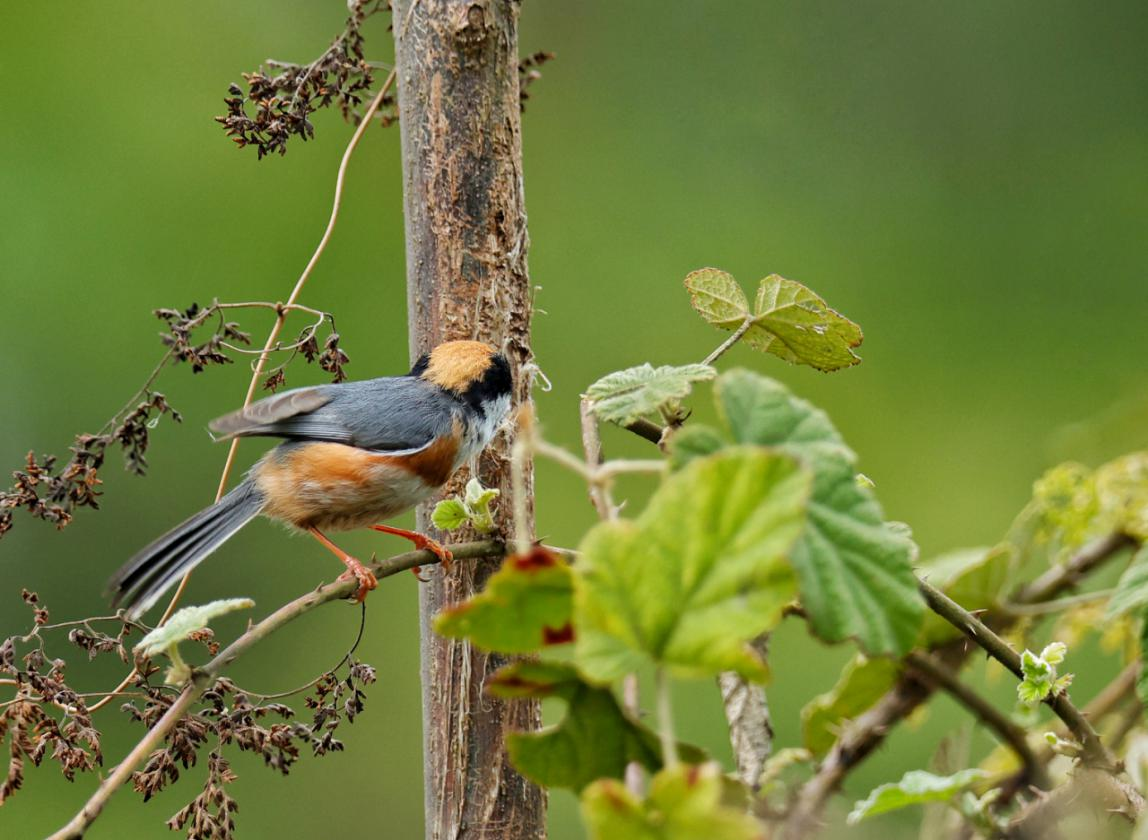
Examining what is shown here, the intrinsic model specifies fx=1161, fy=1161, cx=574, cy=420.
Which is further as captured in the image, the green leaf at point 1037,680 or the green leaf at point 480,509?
the green leaf at point 480,509

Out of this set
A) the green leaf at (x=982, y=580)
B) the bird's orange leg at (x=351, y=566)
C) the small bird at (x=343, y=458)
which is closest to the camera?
the green leaf at (x=982, y=580)

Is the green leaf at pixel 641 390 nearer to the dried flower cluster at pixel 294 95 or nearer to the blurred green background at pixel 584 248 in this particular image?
the dried flower cluster at pixel 294 95

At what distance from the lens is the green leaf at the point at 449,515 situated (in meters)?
1.23

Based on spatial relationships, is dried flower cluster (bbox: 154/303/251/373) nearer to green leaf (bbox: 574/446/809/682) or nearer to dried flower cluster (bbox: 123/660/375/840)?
dried flower cluster (bbox: 123/660/375/840)

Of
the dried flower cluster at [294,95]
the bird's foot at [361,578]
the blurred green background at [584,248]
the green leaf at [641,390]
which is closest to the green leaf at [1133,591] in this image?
the green leaf at [641,390]

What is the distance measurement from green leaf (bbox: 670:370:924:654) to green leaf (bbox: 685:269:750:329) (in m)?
0.63

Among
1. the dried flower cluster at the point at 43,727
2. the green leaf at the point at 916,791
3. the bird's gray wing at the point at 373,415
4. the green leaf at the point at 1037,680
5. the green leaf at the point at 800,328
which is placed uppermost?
the bird's gray wing at the point at 373,415

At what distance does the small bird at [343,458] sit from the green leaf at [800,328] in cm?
35

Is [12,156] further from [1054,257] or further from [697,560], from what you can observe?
[697,560]

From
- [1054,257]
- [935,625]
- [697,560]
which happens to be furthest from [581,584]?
[1054,257]

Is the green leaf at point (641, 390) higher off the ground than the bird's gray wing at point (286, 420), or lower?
lower

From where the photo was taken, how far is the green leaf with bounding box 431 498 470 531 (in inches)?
48.6

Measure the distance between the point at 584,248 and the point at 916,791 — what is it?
129 inches

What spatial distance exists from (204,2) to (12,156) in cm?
81
